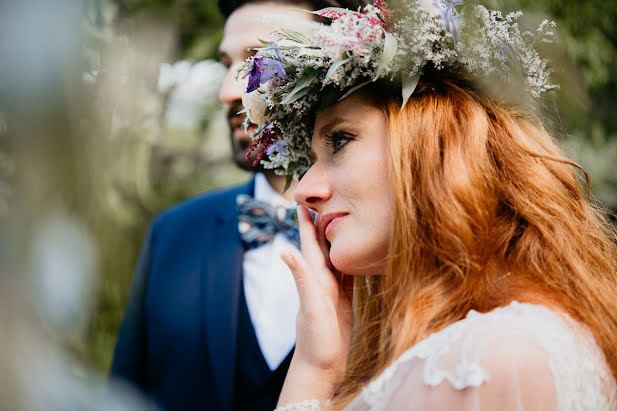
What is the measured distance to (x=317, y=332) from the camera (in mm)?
1655

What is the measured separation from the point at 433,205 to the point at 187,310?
129 cm

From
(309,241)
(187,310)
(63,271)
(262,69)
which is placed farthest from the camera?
(63,271)

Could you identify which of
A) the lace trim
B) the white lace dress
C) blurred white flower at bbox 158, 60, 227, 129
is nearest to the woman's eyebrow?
the white lace dress

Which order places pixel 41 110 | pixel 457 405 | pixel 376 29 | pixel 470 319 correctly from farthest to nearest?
pixel 41 110, pixel 376 29, pixel 470 319, pixel 457 405

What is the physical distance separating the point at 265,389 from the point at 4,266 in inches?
38.5

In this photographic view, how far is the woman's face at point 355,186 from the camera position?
156 cm

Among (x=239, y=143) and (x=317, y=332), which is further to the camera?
(x=239, y=143)

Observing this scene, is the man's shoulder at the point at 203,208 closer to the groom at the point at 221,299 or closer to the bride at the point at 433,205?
the groom at the point at 221,299

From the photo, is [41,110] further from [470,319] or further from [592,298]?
[592,298]

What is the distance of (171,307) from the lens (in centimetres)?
242

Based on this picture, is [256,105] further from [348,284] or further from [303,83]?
[348,284]

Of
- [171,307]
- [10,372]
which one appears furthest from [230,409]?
[10,372]

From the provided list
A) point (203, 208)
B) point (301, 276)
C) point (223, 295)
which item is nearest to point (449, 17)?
point (301, 276)

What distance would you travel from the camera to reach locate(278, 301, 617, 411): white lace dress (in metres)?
1.17
